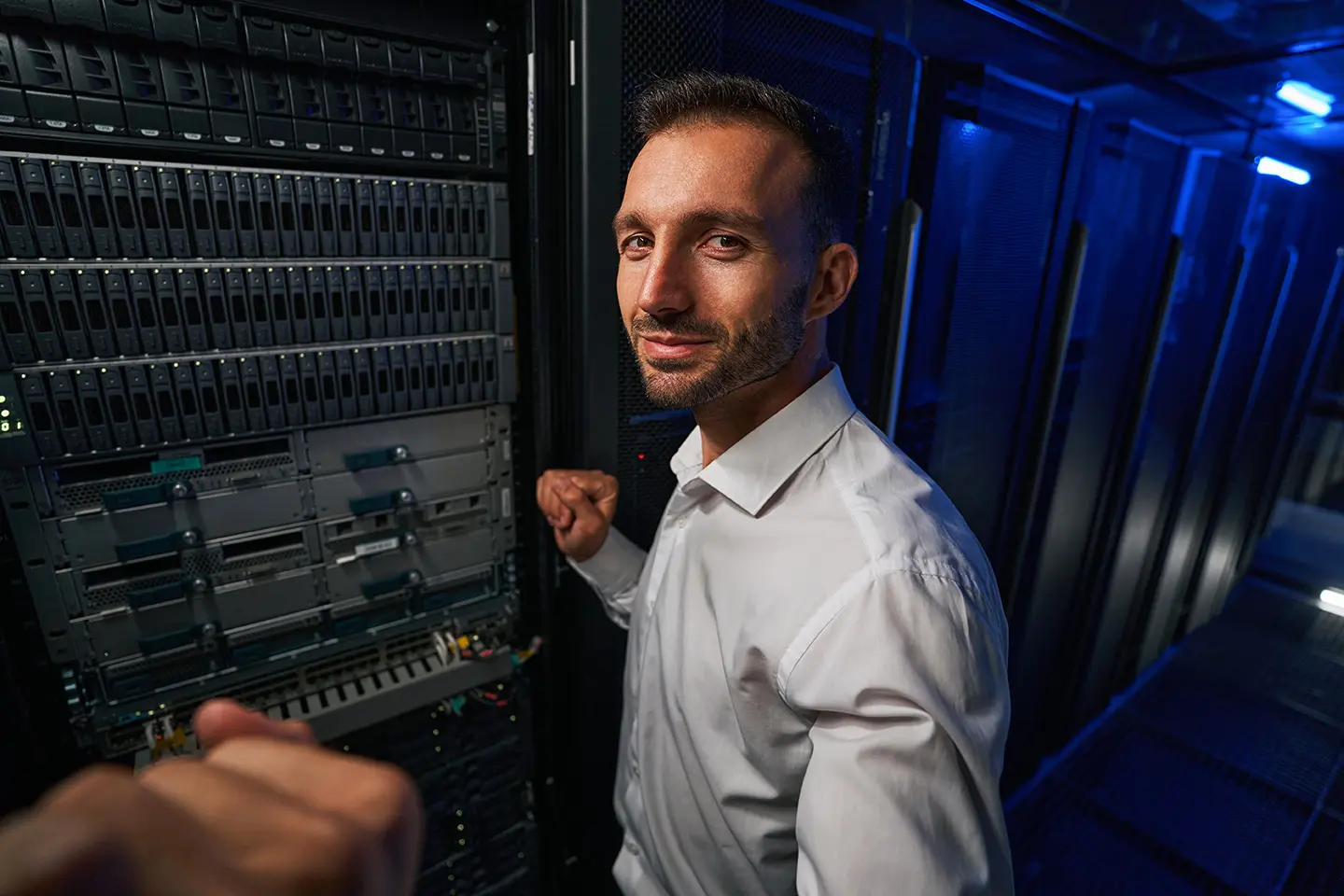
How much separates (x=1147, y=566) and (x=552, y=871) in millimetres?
3104

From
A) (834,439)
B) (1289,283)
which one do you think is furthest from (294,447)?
(1289,283)

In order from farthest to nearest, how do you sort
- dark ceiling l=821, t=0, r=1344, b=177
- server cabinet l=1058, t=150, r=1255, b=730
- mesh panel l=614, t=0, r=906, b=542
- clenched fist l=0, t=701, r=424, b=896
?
server cabinet l=1058, t=150, r=1255, b=730
dark ceiling l=821, t=0, r=1344, b=177
mesh panel l=614, t=0, r=906, b=542
clenched fist l=0, t=701, r=424, b=896

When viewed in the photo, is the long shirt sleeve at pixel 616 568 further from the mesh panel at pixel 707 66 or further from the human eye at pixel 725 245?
the human eye at pixel 725 245

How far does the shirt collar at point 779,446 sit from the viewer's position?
1.04 m

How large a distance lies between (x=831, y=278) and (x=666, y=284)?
0.30m

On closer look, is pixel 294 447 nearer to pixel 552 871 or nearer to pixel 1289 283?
pixel 552 871

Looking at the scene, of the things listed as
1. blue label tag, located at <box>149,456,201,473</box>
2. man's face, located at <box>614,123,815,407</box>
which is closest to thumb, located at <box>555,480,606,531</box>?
man's face, located at <box>614,123,815,407</box>

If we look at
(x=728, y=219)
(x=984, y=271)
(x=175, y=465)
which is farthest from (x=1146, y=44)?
(x=175, y=465)

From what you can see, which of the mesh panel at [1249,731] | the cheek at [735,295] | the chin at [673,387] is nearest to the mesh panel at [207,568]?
the chin at [673,387]

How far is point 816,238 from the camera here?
1.02 meters

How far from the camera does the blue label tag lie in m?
1.13

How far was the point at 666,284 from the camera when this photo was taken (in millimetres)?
951

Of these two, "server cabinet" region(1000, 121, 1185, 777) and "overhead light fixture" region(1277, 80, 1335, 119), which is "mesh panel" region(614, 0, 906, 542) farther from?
"overhead light fixture" region(1277, 80, 1335, 119)

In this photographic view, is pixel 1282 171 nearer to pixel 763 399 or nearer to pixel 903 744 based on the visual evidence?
pixel 763 399
